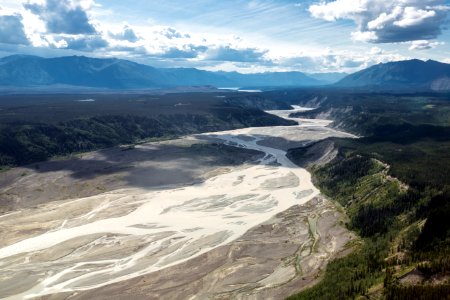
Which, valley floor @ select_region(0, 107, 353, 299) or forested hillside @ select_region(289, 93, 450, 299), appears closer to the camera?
forested hillside @ select_region(289, 93, 450, 299)

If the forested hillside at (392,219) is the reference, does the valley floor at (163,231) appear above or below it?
below

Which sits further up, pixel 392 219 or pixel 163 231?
pixel 392 219

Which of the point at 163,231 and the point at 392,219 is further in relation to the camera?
the point at 163,231

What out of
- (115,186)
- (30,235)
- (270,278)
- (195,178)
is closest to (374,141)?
(195,178)

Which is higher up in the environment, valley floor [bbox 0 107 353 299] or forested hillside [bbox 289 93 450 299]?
forested hillside [bbox 289 93 450 299]

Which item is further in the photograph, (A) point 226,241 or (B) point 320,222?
(B) point 320,222

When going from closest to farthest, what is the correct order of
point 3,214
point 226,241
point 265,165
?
point 226,241
point 3,214
point 265,165

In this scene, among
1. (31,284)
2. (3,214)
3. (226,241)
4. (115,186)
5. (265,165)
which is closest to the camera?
(31,284)

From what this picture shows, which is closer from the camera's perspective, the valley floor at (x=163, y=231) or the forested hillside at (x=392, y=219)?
the forested hillside at (x=392, y=219)

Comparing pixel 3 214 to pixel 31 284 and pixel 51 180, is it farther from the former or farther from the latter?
pixel 31 284
